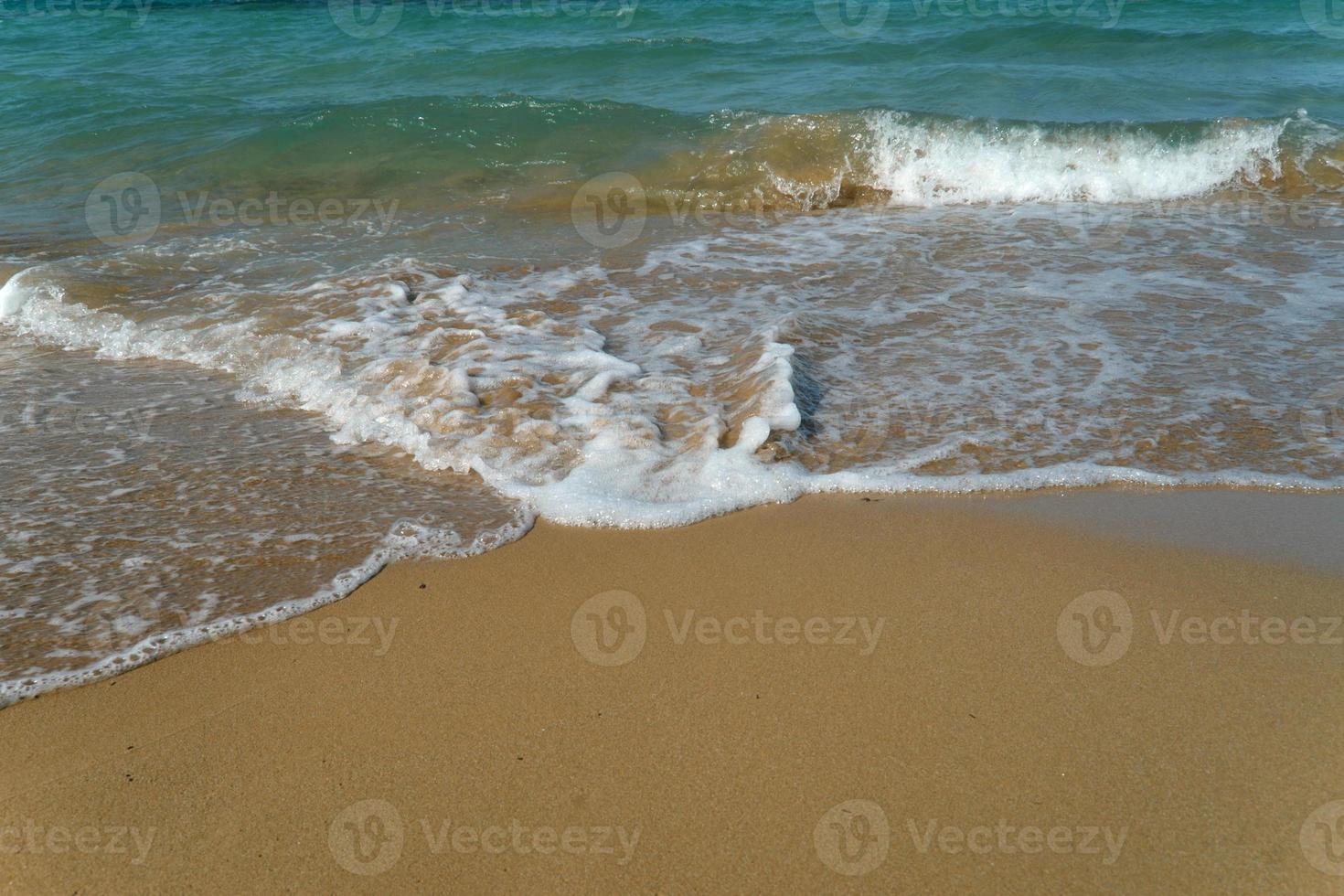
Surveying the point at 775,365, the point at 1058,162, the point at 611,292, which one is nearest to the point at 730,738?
the point at 775,365

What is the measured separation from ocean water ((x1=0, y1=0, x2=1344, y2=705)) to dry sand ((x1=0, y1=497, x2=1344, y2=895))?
42 cm

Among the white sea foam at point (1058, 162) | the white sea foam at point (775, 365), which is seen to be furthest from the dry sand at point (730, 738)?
the white sea foam at point (1058, 162)

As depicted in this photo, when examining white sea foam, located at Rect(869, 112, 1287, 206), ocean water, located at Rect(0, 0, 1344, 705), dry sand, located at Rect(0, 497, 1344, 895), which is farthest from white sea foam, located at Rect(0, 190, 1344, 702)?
white sea foam, located at Rect(869, 112, 1287, 206)

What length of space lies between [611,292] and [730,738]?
4.02m

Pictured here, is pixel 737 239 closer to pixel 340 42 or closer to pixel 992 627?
pixel 992 627

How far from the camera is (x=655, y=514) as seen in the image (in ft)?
11.5

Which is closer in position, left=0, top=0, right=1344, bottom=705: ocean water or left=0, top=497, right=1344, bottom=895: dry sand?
left=0, top=497, right=1344, bottom=895: dry sand

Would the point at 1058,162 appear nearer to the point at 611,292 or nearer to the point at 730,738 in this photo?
the point at 611,292

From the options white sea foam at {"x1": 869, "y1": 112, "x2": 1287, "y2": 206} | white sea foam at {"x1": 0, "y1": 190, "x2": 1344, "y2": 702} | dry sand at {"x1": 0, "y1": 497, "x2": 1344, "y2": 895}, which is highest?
white sea foam at {"x1": 869, "y1": 112, "x2": 1287, "y2": 206}

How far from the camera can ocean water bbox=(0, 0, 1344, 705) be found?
3.63 metres

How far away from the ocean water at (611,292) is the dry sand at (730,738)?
42 centimetres

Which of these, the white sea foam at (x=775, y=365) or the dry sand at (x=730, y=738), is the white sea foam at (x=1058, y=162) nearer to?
the white sea foam at (x=775, y=365)

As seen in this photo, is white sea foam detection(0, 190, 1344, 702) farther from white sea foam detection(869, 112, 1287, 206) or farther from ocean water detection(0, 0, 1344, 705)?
white sea foam detection(869, 112, 1287, 206)

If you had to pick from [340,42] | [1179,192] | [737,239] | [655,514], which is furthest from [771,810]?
[340,42]
